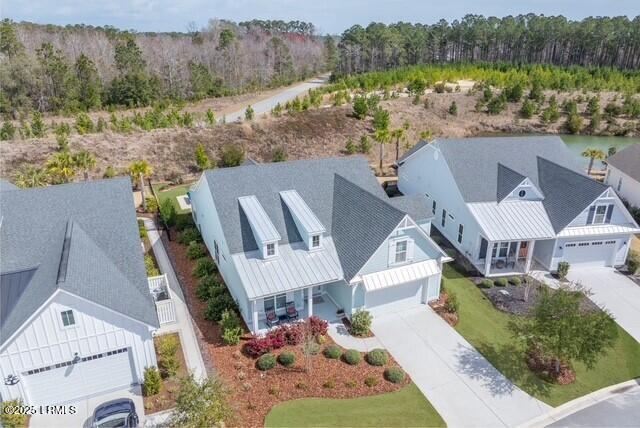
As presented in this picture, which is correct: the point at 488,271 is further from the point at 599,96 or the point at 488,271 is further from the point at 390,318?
the point at 599,96

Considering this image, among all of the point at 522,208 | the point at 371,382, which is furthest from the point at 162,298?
the point at 522,208

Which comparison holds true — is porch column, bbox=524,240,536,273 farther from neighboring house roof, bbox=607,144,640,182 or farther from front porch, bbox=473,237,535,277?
neighboring house roof, bbox=607,144,640,182

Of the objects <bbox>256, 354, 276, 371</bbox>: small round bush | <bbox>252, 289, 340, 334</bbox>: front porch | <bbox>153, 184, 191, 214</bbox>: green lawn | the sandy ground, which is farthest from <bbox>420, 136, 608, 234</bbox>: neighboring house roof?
<bbox>153, 184, 191, 214</bbox>: green lawn

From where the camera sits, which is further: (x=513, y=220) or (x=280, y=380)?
(x=513, y=220)

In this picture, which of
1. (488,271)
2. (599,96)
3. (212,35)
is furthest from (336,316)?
(212,35)

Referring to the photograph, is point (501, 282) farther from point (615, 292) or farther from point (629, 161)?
point (629, 161)

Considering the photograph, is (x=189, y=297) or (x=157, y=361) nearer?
(x=157, y=361)

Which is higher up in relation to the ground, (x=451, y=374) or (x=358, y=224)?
(x=358, y=224)
